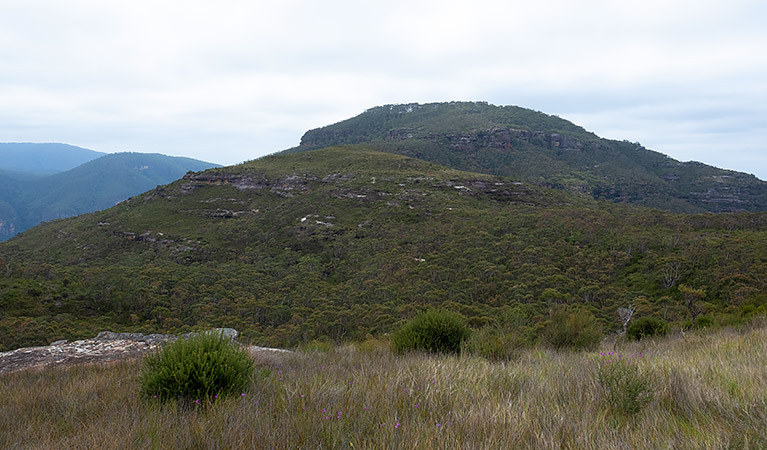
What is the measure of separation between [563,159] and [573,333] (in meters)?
137

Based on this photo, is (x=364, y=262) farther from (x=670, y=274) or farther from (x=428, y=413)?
(x=428, y=413)

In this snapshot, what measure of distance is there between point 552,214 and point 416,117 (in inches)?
5496

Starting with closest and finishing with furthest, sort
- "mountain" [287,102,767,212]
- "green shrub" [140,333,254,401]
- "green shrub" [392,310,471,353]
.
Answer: "green shrub" [140,333,254,401], "green shrub" [392,310,471,353], "mountain" [287,102,767,212]

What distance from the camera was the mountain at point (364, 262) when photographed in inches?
998

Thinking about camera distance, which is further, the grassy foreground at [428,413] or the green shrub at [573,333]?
the green shrub at [573,333]

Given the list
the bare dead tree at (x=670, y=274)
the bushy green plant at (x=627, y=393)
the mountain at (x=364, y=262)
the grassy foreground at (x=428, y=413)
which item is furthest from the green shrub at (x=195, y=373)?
the bare dead tree at (x=670, y=274)

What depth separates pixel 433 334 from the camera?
20.9 feet

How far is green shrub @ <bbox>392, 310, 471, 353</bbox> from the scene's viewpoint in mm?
6266

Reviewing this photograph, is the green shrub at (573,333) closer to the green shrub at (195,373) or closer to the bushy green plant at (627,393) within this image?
the bushy green plant at (627,393)

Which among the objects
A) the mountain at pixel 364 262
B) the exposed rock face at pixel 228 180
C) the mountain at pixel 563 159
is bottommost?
the mountain at pixel 364 262

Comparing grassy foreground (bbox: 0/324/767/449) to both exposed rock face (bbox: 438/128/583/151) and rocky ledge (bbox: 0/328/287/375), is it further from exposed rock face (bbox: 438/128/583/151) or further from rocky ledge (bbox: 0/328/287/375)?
exposed rock face (bbox: 438/128/583/151)

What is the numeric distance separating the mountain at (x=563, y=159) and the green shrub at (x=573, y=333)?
98239 mm

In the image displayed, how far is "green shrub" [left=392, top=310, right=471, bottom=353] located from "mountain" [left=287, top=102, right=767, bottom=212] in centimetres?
10135

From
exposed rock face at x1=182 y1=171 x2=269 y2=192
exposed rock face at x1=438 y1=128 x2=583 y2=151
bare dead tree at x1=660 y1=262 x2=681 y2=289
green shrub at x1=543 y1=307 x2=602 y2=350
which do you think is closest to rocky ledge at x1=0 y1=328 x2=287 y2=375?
green shrub at x1=543 y1=307 x2=602 y2=350
